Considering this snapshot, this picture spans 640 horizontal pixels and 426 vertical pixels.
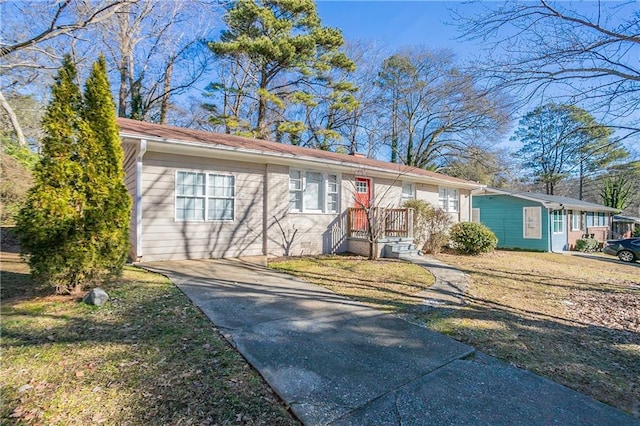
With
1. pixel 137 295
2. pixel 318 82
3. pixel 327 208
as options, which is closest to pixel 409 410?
pixel 137 295

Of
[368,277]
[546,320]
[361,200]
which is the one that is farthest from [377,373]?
[361,200]

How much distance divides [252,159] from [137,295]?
4.93 meters

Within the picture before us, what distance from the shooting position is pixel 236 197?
8.58 metres

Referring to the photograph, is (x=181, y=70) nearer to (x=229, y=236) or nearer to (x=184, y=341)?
(x=229, y=236)

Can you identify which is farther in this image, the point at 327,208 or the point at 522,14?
the point at 327,208

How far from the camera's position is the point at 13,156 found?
9.88 m

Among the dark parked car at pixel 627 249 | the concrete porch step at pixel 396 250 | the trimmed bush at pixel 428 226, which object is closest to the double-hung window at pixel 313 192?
the concrete porch step at pixel 396 250

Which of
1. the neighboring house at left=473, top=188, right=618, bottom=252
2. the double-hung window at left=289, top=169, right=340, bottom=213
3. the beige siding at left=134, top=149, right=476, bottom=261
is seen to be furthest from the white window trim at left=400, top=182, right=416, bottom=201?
the neighboring house at left=473, top=188, right=618, bottom=252

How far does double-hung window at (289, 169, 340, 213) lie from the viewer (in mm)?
9688

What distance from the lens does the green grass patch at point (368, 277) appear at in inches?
209

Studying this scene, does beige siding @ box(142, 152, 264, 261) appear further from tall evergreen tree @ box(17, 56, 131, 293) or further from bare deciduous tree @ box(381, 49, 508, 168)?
bare deciduous tree @ box(381, 49, 508, 168)

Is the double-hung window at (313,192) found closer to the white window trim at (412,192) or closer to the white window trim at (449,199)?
the white window trim at (412,192)

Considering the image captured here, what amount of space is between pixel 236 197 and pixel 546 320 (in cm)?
726

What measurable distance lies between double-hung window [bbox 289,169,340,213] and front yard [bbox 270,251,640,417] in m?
2.13
